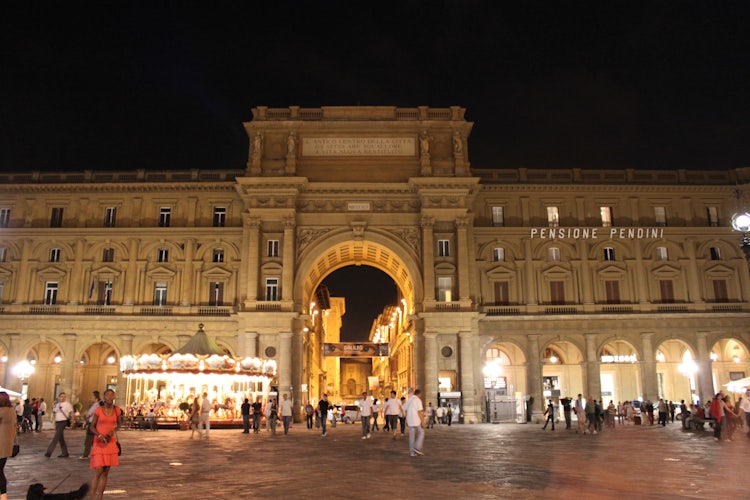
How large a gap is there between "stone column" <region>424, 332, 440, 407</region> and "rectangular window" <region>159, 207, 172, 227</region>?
2158cm

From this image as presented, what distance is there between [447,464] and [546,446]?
272 inches

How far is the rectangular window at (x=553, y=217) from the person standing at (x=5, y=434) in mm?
46502

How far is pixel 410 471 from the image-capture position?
48.9 feet

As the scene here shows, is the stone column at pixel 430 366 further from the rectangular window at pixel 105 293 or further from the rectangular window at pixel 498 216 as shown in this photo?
the rectangular window at pixel 105 293

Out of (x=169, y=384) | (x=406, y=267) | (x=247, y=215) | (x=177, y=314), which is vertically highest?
(x=247, y=215)

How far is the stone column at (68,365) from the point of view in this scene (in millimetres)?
49094

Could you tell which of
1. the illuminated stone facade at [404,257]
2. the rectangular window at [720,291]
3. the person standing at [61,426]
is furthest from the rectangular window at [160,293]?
the rectangular window at [720,291]

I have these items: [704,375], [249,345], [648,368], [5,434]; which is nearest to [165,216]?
[249,345]

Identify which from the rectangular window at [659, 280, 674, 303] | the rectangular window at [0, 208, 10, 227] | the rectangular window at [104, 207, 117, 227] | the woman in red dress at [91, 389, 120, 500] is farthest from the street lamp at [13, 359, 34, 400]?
the rectangular window at [659, 280, 674, 303]

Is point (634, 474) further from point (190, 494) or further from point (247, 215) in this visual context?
point (247, 215)

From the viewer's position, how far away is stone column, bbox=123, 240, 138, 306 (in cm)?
5125

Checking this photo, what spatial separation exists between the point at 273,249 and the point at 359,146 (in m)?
10.0

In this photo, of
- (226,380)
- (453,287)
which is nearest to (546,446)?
(226,380)

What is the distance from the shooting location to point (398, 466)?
1597 cm
